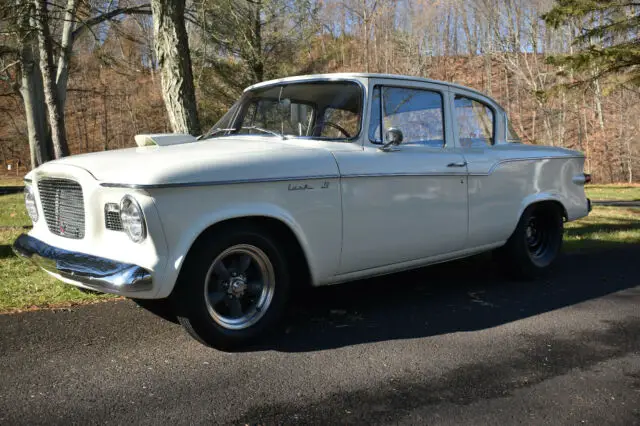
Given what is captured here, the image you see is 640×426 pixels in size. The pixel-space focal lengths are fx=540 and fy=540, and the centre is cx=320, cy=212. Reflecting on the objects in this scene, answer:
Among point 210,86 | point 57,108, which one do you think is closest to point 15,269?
point 57,108

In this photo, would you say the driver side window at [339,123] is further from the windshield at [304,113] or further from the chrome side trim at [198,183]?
the chrome side trim at [198,183]

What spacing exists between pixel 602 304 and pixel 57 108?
617 inches

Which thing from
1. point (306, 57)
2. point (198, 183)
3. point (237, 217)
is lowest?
point (237, 217)

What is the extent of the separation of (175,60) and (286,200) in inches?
188

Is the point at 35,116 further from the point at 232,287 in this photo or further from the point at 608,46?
the point at 232,287

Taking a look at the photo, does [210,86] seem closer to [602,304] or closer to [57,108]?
[57,108]

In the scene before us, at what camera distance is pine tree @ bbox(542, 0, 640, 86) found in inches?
566

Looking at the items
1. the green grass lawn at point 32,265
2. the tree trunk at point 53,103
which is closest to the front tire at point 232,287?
the green grass lawn at point 32,265

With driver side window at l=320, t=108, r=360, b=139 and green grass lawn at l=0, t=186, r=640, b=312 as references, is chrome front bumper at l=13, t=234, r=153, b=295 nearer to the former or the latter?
green grass lawn at l=0, t=186, r=640, b=312

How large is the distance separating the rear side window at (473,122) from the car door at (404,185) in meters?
0.18

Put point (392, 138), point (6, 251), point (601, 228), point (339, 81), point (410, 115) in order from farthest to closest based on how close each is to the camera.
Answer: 1. point (601, 228)
2. point (6, 251)
3. point (410, 115)
4. point (339, 81)
5. point (392, 138)

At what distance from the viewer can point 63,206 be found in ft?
11.4

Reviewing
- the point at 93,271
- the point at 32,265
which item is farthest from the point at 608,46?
the point at 93,271

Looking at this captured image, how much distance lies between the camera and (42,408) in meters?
2.57
